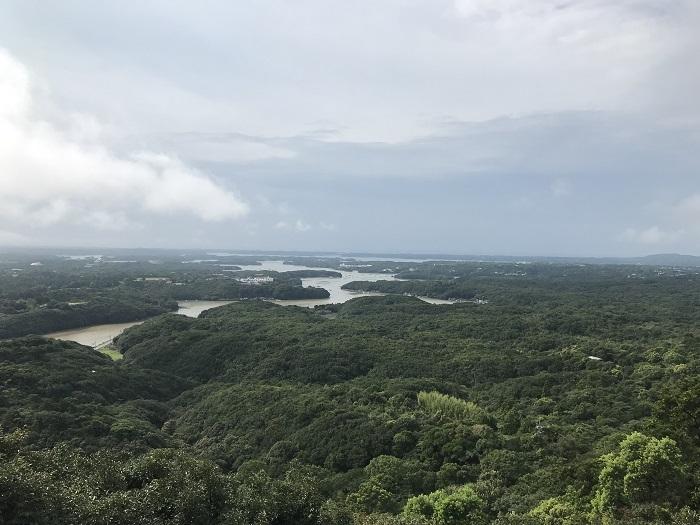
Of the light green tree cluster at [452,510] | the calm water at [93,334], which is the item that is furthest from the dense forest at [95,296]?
the light green tree cluster at [452,510]

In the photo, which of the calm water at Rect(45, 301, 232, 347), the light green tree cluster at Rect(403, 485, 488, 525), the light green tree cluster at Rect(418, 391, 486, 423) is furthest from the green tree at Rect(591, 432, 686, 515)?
the calm water at Rect(45, 301, 232, 347)

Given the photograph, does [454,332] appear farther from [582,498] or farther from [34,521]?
[34,521]

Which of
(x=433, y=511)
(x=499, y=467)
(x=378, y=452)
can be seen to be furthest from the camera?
(x=378, y=452)

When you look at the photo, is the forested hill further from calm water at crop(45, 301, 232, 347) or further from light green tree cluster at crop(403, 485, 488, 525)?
calm water at crop(45, 301, 232, 347)

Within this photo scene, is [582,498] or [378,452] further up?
[582,498]

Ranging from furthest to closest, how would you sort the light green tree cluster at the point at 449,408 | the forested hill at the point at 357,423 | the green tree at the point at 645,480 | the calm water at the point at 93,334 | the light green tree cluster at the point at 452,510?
the calm water at the point at 93,334, the light green tree cluster at the point at 449,408, the light green tree cluster at the point at 452,510, the green tree at the point at 645,480, the forested hill at the point at 357,423

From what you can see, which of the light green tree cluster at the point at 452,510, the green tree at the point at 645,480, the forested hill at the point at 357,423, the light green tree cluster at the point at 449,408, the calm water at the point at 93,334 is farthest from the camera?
the calm water at the point at 93,334

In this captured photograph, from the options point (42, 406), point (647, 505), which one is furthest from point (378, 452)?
point (42, 406)

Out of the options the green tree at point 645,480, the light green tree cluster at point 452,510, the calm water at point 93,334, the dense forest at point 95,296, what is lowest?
the calm water at point 93,334

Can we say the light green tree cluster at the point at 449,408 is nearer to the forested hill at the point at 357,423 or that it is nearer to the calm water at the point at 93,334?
the forested hill at the point at 357,423

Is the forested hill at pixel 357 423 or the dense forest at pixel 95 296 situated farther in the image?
the dense forest at pixel 95 296
